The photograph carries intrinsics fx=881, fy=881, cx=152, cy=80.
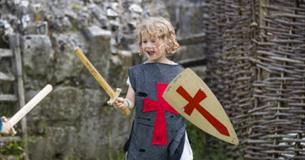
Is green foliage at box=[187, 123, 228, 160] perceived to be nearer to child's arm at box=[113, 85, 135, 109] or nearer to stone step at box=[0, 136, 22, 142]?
stone step at box=[0, 136, 22, 142]

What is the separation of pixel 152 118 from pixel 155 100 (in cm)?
10

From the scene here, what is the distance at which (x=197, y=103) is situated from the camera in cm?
450

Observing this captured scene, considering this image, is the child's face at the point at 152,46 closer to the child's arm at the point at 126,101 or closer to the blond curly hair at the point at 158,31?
the blond curly hair at the point at 158,31

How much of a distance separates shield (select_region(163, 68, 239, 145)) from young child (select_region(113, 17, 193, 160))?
0.08 m

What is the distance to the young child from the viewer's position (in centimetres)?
448

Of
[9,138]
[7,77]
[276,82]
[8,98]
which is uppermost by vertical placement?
[276,82]

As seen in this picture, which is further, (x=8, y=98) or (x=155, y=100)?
(x=8, y=98)

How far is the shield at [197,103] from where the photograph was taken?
443cm

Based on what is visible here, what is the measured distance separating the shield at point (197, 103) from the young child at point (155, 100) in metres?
0.08

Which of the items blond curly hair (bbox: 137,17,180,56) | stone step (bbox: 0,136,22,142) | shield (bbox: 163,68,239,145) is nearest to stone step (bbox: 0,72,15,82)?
stone step (bbox: 0,136,22,142)

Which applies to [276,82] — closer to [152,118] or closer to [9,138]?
[152,118]

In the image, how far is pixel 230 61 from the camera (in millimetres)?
7324

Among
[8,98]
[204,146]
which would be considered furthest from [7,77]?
[204,146]

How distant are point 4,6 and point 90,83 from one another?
941 millimetres
